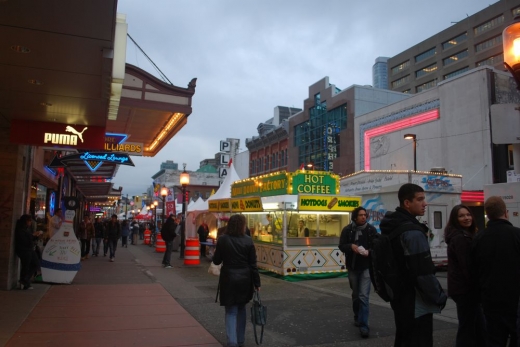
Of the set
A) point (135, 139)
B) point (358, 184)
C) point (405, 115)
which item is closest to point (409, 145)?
point (405, 115)

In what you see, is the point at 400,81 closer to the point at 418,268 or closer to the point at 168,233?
A: the point at 168,233

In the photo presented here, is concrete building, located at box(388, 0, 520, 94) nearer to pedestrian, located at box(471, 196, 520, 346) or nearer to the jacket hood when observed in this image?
pedestrian, located at box(471, 196, 520, 346)

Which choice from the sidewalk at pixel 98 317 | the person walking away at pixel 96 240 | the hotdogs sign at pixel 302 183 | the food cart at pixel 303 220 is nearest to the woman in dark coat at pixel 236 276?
the sidewalk at pixel 98 317

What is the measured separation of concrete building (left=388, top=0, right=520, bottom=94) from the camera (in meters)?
54.2

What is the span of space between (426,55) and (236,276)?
70.6 m

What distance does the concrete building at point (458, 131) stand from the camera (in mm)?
23328

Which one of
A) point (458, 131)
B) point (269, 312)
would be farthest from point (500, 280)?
point (458, 131)

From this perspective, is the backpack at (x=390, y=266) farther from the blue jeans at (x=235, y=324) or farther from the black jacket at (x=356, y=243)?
the black jacket at (x=356, y=243)

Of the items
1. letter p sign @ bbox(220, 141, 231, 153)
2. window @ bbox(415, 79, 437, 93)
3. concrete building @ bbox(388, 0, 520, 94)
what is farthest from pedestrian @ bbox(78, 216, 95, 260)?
window @ bbox(415, 79, 437, 93)

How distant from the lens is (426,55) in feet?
221

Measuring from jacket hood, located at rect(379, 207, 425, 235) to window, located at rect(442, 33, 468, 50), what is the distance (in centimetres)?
6586

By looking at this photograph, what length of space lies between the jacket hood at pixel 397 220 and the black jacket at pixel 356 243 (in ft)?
9.80

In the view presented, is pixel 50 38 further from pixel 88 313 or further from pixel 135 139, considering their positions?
pixel 135 139

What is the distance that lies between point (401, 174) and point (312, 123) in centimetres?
2934
